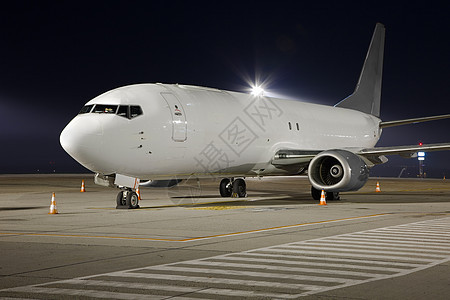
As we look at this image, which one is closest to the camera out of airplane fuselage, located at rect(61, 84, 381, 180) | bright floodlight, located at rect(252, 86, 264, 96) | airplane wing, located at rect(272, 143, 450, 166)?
airplane fuselage, located at rect(61, 84, 381, 180)

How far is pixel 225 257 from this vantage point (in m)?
8.34

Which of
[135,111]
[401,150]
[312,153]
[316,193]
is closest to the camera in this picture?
[135,111]

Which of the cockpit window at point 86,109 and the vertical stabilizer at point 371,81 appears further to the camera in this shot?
the vertical stabilizer at point 371,81

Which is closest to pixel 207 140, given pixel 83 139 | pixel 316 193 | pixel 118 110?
pixel 118 110

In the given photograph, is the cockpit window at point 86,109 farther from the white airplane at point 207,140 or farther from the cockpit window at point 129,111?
the cockpit window at point 129,111

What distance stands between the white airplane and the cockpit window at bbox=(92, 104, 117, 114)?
0.10ft

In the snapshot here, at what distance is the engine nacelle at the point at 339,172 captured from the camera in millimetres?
19359

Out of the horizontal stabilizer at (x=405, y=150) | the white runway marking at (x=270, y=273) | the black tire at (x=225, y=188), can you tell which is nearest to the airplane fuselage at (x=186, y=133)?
the black tire at (x=225, y=188)

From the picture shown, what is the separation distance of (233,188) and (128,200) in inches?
308

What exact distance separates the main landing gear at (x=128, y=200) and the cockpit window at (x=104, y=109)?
97.6 inches

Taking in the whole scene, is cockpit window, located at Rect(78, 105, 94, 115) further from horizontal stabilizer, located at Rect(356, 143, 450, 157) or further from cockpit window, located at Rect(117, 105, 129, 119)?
horizontal stabilizer, located at Rect(356, 143, 450, 157)

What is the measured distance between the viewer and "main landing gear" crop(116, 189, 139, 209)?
17.3m

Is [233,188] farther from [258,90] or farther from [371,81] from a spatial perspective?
[371,81]

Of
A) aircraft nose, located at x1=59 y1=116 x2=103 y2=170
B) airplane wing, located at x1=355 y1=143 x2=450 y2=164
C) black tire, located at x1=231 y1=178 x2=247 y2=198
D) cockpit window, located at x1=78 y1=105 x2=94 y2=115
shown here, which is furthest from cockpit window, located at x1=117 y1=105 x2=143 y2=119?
airplane wing, located at x1=355 y1=143 x2=450 y2=164
